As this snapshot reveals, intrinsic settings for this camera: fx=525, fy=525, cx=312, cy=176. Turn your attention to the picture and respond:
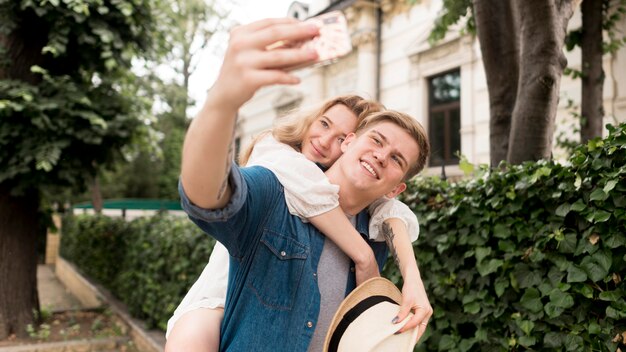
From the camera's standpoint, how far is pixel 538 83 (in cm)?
394

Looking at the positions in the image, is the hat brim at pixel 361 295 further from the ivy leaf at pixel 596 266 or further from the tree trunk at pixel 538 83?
the tree trunk at pixel 538 83

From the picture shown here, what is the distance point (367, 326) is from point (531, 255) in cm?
173

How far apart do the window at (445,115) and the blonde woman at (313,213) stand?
873 cm

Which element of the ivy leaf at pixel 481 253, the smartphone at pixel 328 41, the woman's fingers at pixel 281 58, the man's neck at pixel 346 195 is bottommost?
the ivy leaf at pixel 481 253

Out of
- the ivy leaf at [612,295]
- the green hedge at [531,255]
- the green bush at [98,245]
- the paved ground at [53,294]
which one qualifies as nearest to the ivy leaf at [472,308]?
the green hedge at [531,255]

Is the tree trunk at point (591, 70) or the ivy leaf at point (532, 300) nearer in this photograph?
the ivy leaf at point (532, 300)

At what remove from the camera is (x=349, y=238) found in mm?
1693

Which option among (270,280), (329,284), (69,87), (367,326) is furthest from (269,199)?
(69,87)

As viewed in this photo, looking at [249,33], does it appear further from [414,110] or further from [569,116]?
[414,110]

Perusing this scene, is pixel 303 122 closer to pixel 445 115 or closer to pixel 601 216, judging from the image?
pixel 601 216

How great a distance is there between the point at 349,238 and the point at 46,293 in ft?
42.2

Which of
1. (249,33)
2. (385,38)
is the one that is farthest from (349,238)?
(385,38)

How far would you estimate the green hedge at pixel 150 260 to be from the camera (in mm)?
6496

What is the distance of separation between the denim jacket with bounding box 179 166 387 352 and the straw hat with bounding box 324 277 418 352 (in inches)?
3.3
